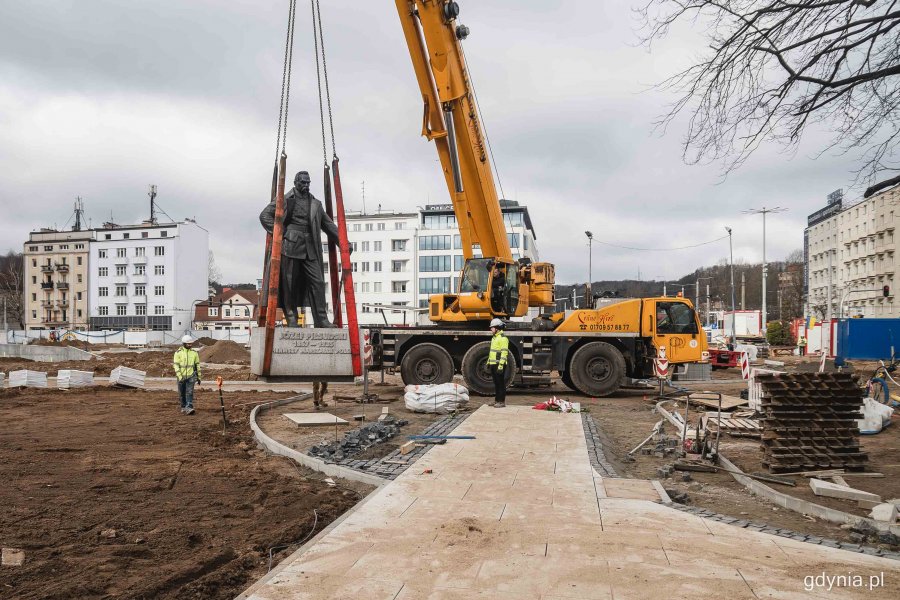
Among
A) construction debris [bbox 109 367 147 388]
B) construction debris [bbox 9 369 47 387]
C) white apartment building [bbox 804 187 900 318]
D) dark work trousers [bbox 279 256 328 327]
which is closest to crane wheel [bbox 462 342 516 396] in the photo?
dark work trousers [bbox 279 256 328 327]

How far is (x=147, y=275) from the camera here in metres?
76.6

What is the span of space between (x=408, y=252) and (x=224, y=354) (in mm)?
35004

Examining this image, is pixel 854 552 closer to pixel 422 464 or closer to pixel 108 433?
pixel 422 464

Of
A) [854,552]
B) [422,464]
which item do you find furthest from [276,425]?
[854,552]

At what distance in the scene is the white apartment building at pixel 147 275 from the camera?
76312mm

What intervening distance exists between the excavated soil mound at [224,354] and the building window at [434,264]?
3315cm

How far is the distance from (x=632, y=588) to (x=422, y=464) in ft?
12.8

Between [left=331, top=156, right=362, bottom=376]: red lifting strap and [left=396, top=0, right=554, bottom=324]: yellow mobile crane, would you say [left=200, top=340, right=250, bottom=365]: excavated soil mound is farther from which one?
[left=331, top=156, right=362, bottom=376]: red lifting strap

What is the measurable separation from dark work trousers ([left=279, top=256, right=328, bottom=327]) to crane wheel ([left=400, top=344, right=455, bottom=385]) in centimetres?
413

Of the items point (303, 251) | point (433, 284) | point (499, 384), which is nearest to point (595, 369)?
point (499, 384)

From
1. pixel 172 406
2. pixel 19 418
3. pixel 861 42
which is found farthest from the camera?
pixel 172 406

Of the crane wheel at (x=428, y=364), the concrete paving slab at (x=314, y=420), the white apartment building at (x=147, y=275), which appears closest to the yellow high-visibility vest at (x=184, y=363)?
the concrete paving slab at (x=314, y=420)

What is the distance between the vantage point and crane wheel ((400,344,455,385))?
54.6 feet

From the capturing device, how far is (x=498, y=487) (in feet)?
22.5
